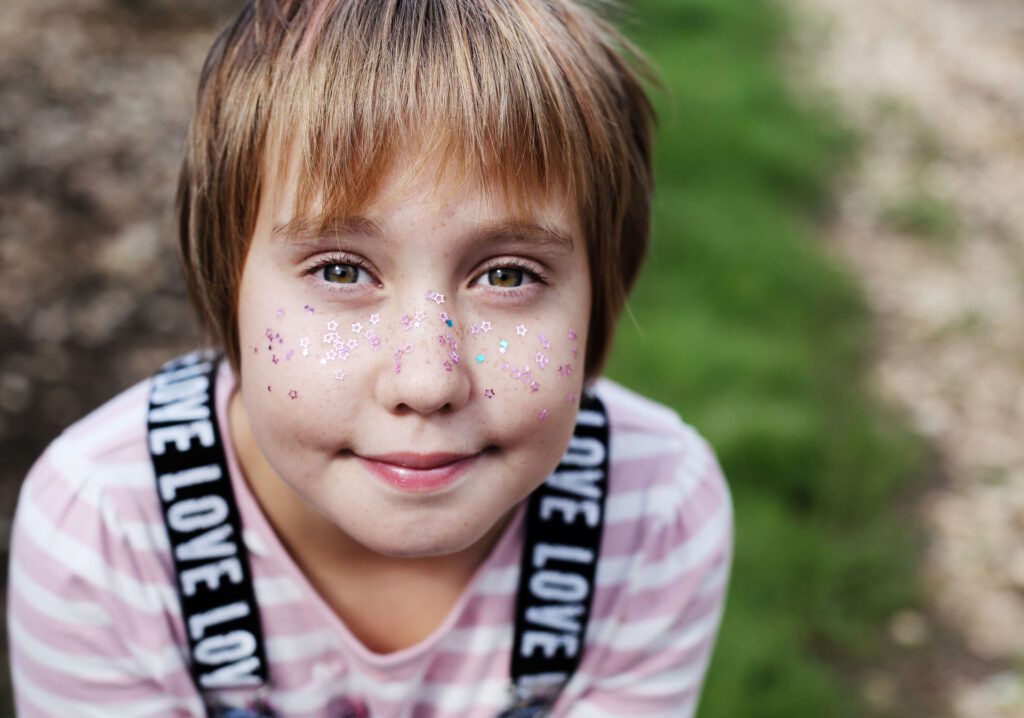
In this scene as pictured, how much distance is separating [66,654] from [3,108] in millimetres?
3081

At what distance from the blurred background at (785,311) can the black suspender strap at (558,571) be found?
68 centimetres

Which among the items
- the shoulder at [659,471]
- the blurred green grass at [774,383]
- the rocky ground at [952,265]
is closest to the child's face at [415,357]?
the shoulder at [659,471]

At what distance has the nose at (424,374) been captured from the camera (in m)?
1.27

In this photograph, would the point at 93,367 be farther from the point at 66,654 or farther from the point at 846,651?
the point at 846,651

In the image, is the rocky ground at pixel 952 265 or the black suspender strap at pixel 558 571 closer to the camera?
the black suspender strap at pixel 558 571

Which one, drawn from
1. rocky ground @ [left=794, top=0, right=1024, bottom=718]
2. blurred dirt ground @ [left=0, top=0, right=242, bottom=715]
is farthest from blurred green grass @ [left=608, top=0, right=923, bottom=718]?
blurred dirt ground @ [left=0, top=0, right=242, bottom=715]

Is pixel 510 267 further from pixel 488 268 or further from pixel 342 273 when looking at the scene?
pixel 342 273

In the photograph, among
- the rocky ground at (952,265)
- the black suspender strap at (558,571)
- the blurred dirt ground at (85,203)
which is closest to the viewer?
the black suspender strap at (558,571)

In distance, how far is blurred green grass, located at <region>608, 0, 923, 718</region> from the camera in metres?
2.75

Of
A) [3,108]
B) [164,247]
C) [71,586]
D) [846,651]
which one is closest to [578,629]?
[71,586]

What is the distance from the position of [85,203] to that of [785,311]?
7.60 feet

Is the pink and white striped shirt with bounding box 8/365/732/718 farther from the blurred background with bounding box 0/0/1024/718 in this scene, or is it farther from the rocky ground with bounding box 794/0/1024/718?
the rocky ground with bounding box 794/0/1024/718

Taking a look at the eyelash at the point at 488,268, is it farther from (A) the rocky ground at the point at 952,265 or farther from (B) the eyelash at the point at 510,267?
(A) the rocky ground at the point at 952,265

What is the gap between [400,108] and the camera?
50.4 inches
